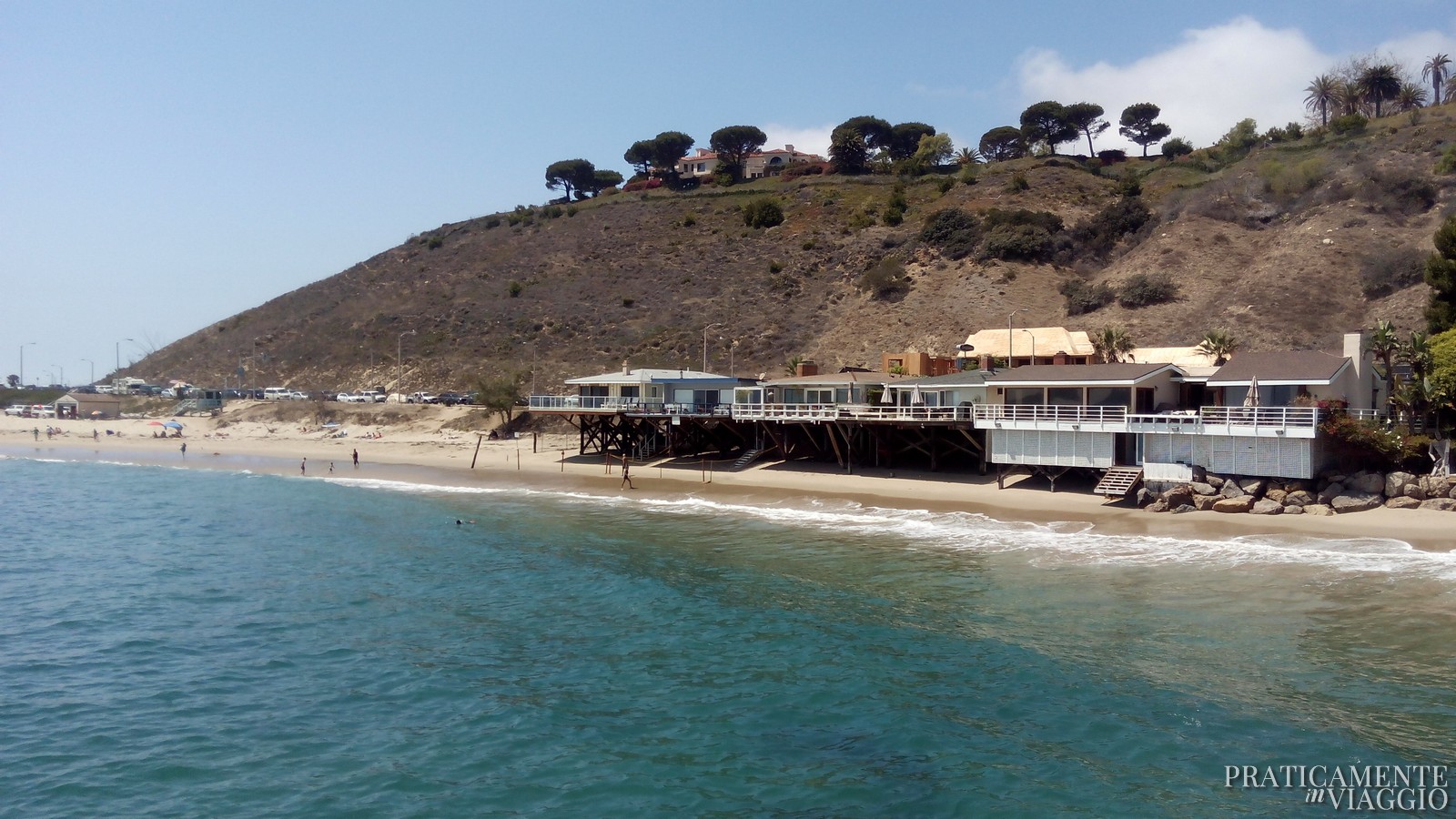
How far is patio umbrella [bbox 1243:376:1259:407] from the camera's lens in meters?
32.9

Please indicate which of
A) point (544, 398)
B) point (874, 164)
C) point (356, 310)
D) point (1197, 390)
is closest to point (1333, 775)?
point (1197, 390)

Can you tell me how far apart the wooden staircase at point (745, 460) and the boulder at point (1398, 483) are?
2536 centimetres

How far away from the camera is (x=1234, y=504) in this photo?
31.0 m

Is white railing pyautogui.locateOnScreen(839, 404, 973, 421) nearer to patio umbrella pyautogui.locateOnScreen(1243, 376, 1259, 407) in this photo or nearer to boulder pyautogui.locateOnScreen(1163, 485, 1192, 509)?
boulder pyautogui.locateOnScreen(1163, 485, 1192, 509)

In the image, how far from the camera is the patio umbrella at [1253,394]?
32.9m

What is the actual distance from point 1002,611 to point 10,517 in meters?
38.1

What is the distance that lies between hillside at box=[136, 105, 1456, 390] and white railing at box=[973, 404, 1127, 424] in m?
28.4

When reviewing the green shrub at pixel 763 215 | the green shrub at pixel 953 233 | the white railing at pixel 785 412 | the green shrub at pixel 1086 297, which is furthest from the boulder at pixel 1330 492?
the green shrub at pixel 763 215

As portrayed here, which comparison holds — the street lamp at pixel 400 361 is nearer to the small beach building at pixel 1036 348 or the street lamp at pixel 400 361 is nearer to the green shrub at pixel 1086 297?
the small beach building at pixel 1036 348

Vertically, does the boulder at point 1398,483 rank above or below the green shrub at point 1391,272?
below

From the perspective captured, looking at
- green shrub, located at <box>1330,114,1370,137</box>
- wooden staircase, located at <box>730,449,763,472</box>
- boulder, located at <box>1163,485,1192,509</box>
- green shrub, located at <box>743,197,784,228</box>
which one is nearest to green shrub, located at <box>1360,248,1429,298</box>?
green shrub, located at <box>1330,114,1370,137</box>

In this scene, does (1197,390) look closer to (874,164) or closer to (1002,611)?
(1002,611)

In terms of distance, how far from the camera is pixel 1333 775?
13.1 m

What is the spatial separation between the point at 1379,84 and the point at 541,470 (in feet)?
326
